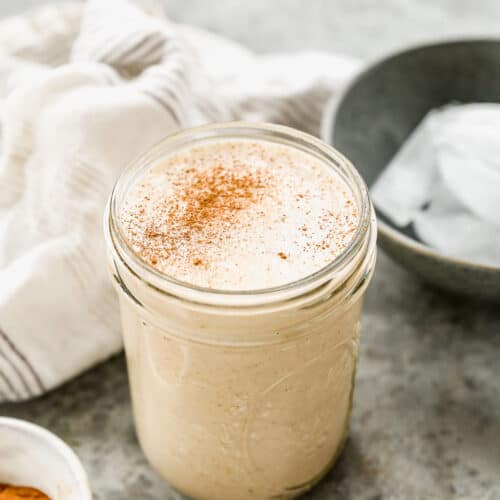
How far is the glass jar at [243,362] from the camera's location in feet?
2.02

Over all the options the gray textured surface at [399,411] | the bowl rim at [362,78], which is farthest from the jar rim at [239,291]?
the gray textured surface at [399,411]

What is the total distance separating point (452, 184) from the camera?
3.16 ft

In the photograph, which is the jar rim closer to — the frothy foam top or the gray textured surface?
the frothy foam top

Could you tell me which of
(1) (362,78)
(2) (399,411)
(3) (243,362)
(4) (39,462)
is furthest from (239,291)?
(1) (362,78)

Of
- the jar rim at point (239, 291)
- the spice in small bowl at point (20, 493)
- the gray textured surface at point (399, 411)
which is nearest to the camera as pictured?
the jar rim at point (239, 291)

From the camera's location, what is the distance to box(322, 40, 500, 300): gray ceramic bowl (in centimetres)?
106

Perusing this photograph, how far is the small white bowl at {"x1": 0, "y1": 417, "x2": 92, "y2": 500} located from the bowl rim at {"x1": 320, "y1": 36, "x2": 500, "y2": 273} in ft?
1.29

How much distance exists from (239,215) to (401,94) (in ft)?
1.73

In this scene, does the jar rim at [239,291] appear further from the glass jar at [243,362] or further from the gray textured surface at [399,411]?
the gray textured surface at [399,411]

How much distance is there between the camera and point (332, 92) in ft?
3.62

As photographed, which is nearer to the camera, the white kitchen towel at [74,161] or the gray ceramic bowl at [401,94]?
the white kitchen towel at [74,161]

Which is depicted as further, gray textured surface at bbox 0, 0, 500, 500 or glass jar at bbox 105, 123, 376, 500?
gray textured surface at bbox 0, 0, 500, 500

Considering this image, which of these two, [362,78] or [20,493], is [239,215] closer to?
[20,493]

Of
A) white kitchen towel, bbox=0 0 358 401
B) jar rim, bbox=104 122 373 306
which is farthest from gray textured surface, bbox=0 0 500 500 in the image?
jar rim, bbox=104 122 373 306
